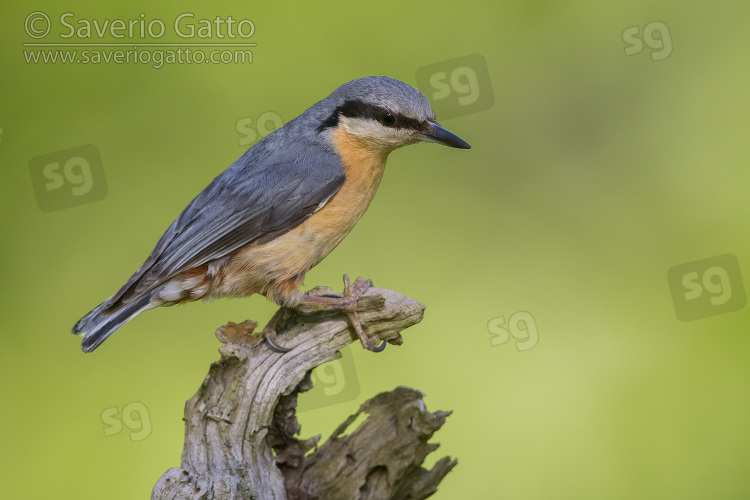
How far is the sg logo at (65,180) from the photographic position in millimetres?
4539

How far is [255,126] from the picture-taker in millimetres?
4785

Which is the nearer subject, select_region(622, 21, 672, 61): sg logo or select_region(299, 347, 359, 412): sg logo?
select_region(299, 347, 359, 412): sg logo

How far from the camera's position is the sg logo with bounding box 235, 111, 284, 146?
475 centimetres

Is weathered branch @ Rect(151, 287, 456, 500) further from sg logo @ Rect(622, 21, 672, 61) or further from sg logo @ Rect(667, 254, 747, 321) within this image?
sg logo @ Rect(622, 21, 672, 61)

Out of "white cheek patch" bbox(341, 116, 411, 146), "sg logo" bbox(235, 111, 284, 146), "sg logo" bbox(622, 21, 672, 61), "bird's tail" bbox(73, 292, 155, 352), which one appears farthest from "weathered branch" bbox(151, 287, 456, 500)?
"sg logo" bbox(622, 21, 672, 61)

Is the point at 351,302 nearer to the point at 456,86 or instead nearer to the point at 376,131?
the point at 376,131

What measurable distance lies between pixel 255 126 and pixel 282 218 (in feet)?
4.99

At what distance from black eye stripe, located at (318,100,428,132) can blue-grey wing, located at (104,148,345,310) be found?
18cm

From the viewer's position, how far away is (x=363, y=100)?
341cm

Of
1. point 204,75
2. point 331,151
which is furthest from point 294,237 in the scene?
point 204,75

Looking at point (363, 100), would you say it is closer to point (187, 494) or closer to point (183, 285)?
point (183, 285)

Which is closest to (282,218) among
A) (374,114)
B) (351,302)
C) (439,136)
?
(351,302)

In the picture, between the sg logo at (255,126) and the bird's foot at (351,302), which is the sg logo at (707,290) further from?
the sg logo at (255,126)

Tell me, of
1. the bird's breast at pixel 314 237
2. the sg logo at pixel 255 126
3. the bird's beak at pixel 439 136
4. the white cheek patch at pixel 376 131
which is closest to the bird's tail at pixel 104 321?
the bird's breast at pixel 314 237
